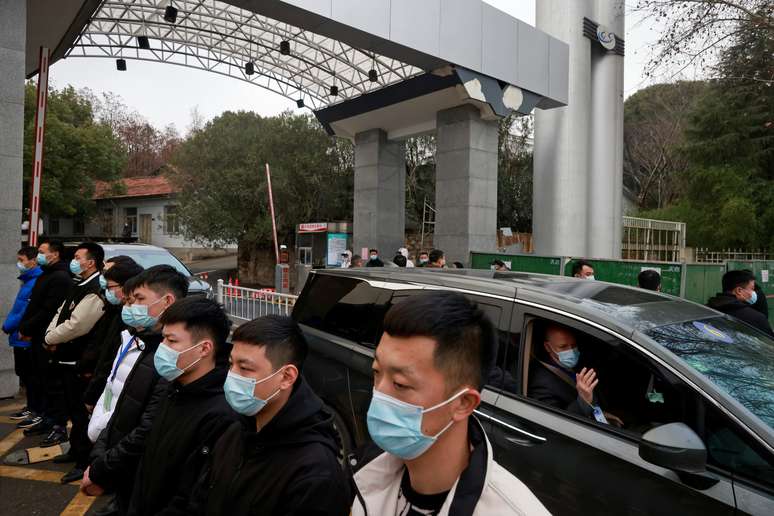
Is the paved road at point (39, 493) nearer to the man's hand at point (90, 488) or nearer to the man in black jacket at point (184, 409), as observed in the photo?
the man's hand at point (90, 488)

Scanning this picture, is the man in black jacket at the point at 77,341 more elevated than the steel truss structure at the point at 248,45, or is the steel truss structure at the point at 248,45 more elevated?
the steel truss structure at the point at 248,45

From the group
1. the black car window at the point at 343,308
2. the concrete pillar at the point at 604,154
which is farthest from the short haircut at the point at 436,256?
the concrete pillar at the point at 604,154

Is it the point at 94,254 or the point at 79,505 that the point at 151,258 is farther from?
the point at 79,505

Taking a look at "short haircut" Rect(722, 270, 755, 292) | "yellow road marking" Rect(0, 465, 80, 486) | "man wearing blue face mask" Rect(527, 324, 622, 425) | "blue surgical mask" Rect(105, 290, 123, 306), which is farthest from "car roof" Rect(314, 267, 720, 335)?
"yellow road marking" Rect(0, 465, 80, 486)

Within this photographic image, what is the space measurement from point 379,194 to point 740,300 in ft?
42.2

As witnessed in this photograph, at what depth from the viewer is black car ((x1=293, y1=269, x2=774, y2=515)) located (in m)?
2.01

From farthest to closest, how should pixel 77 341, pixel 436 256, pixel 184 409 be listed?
pixel 436 256 < pixel 77 341 < pixel 184 409

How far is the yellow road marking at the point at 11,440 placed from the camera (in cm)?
477

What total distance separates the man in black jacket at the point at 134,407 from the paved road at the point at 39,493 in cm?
100

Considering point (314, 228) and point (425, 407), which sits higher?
point (314, 228)

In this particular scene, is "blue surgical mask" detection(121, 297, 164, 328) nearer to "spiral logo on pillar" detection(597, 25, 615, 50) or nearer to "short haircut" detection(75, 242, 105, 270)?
"short haircut" detection(75, 242, 105, 270)

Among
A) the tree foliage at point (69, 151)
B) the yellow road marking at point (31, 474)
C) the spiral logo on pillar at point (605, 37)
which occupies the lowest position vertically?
the yellow road marking at point (31, 474)

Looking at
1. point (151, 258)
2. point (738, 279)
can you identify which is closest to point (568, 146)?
point (738, 279)

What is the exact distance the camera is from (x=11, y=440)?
16.3ft
